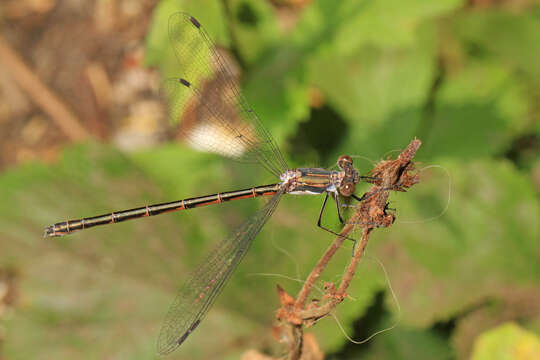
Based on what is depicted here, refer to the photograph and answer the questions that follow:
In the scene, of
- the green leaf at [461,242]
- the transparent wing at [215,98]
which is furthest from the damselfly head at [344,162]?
the green leaf at [461,242]

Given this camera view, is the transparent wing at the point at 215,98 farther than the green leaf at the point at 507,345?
Yes

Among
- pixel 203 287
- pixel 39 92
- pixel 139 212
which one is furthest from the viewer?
pixel 39 92

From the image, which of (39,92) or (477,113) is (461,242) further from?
(39,92)

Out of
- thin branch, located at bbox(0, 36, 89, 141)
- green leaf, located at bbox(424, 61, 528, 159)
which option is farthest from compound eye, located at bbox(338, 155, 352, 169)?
thin branch, located at bbox(0, 36, 89, 141)

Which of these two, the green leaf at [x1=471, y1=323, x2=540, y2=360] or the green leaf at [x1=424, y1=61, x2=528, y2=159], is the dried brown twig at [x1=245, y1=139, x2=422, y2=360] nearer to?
the green leaf at [x1=471, y1=323, x2=540, y2=360]

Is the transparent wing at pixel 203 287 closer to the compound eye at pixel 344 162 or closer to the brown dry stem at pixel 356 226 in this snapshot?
the compound eye at pixel 344 162

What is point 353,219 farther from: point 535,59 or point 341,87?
point 535,59

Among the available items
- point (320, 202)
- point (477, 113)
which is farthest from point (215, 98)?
point (477, 113)
